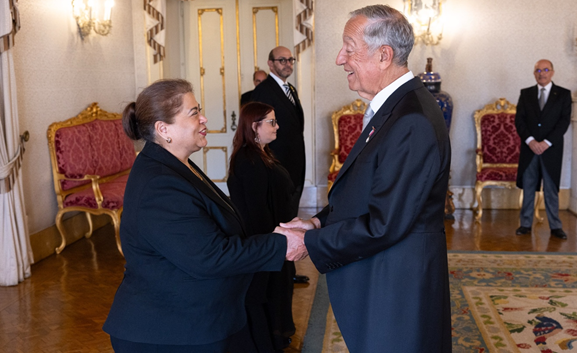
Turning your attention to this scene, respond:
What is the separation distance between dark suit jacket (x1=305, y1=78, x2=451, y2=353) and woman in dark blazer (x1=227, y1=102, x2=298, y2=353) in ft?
4.11

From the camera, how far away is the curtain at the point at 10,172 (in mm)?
5008

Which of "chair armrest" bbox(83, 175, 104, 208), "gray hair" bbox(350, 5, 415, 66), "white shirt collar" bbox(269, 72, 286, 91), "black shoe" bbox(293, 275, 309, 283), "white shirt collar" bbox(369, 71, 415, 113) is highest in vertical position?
"gray hair" bbox(350, 5, 415, 66)

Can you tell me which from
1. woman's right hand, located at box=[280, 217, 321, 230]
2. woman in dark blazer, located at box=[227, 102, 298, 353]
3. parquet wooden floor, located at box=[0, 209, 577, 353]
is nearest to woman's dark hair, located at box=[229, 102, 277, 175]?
woman in dark blazer, located at box=[227, 102, 298, 353]

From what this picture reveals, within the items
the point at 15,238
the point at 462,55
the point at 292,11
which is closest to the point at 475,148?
the point at 462,55

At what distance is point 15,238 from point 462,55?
5662 millimetres

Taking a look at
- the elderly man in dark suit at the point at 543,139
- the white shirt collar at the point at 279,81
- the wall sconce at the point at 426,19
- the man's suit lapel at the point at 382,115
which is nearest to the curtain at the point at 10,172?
the white shirt collar at the point at 279,81

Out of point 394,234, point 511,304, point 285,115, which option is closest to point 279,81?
point 285,115

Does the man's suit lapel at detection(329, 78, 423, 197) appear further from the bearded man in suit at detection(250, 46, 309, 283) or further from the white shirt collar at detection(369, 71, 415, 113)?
the bearded man in suit at detection(250, 46, 309, 283)

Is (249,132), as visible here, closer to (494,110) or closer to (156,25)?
(156,25)

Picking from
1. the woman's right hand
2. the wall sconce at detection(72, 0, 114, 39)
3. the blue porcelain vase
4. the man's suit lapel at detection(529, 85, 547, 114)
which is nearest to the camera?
the woman's right hand

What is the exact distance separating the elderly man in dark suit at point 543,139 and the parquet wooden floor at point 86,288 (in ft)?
0.91

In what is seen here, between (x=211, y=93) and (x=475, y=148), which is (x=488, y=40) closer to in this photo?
(x=475, y=148)

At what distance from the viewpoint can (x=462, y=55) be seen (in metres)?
7.64

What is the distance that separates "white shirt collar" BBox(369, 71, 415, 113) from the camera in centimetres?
206
